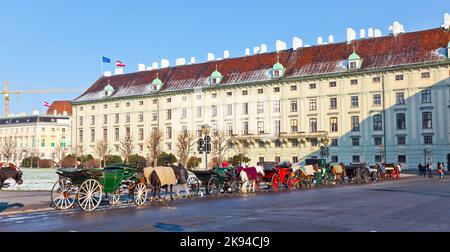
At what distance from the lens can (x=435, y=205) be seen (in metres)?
18.1

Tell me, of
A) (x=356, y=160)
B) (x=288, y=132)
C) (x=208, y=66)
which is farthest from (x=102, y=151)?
(x=356, y=160)

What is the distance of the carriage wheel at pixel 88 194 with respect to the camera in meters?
18.0

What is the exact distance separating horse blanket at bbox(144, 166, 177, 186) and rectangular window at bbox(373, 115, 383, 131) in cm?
5346

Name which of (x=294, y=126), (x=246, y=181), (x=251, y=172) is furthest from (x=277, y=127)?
(x=246, y=181)

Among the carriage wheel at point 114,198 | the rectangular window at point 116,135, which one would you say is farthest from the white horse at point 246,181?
the rectangular window at point 116,135

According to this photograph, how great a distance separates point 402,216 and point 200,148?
1724 cm

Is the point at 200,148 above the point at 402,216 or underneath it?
above

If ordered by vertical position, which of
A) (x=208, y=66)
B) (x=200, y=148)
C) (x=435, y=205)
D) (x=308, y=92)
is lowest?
(x=435, y=205)

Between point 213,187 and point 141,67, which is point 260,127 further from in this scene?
point 213,187

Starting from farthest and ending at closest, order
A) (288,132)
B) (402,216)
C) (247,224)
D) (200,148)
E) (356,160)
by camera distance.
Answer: (288,132) < (356,160) < (200,148) < (402,216) < (247,224)

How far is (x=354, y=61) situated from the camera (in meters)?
73.1

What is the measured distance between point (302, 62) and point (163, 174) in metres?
60.4
